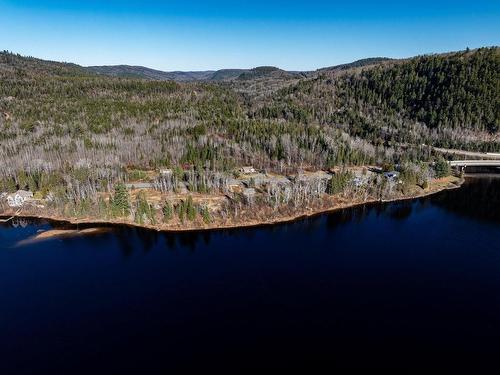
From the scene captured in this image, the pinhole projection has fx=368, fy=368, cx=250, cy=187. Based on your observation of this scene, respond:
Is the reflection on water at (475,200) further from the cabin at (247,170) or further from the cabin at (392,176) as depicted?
the cabin at (247,170)

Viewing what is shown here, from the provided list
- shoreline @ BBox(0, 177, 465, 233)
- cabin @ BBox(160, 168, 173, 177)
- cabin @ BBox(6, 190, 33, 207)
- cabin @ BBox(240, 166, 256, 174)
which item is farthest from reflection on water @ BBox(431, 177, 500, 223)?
cabin @ BBox(6, 190, 33, 207)

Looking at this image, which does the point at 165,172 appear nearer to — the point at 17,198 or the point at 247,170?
the point at 247,170

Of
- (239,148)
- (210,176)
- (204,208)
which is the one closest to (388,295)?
(204,208)

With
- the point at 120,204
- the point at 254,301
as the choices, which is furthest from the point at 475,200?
the point at 120,204

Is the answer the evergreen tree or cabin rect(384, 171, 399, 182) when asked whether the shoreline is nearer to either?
the evergreen tree

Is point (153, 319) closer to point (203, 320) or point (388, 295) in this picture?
point (203, 320)
